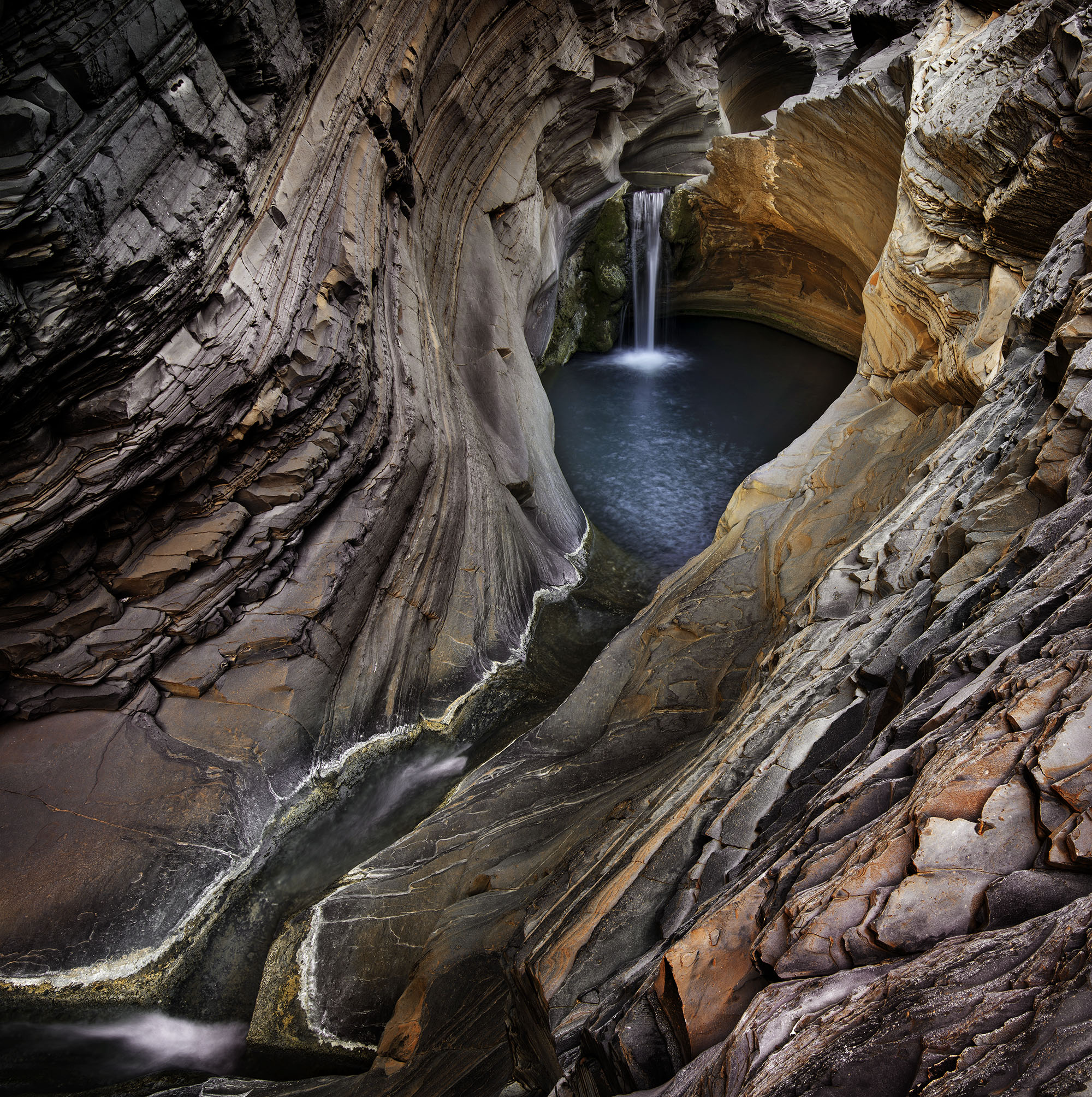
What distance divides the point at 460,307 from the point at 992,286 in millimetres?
5852

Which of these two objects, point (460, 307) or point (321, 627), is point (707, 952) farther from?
point (460, 307)

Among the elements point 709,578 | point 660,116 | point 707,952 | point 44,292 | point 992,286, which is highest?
point 660,116

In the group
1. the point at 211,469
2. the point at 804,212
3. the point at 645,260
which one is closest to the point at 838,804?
the point at 211,469

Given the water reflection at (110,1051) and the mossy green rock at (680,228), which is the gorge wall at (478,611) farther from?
the mossy green rock at (680,228)

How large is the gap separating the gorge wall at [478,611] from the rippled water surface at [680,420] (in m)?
1.84

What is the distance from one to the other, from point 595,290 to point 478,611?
1054 centimetres

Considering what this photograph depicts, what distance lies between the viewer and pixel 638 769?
16.6ft

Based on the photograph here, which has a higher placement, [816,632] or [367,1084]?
[816,632]

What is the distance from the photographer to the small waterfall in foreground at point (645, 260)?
49.3 feet

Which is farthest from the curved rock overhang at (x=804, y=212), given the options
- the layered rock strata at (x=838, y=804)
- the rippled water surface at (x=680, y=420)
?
the layered rock strata at (x=838, y=804)

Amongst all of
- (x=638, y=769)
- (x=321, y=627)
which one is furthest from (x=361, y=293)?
(x=638, y=769)

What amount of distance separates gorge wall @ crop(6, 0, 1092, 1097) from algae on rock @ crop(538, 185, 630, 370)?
18.2 feet

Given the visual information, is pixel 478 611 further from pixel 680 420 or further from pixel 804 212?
pixel 804 212

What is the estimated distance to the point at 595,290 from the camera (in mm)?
15664
